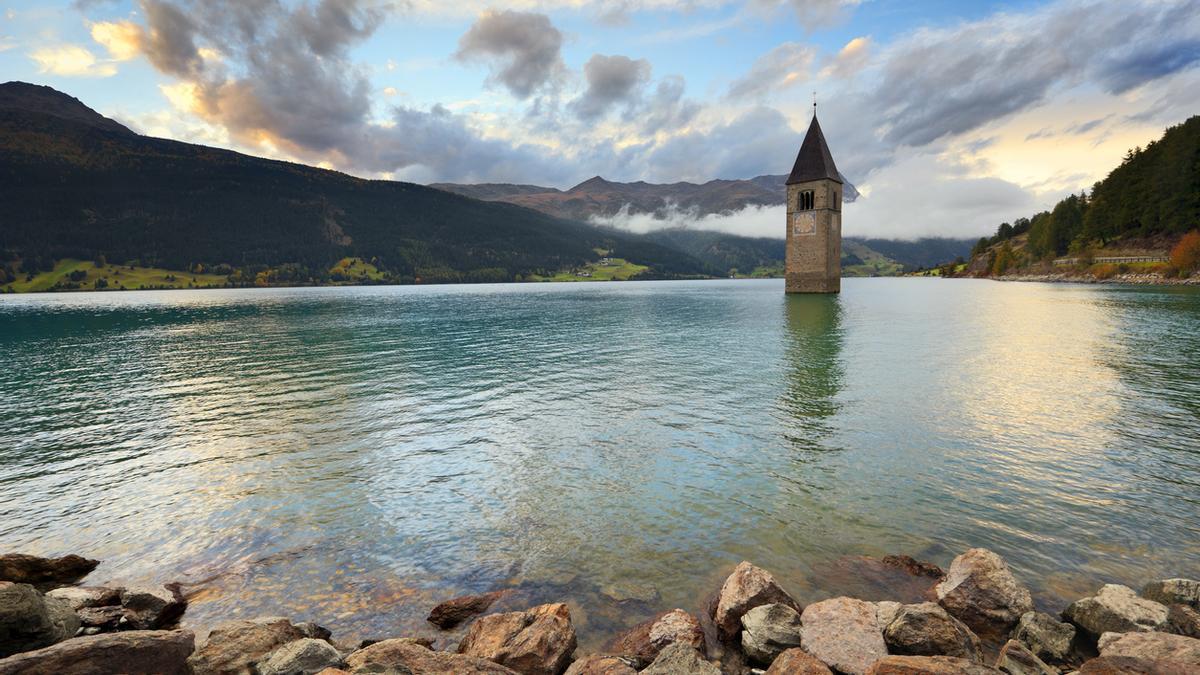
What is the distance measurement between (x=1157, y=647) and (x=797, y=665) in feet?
16.4

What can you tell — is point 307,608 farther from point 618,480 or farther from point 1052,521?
point 1052,521

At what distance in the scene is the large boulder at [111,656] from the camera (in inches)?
286

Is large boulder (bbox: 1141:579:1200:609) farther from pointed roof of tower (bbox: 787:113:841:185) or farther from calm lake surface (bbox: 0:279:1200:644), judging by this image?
pointed roof of tower (bbox: 787:113:841:185)

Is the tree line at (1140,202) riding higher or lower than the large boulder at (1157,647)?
higher

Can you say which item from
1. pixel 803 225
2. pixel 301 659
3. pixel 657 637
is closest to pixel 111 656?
pixel 301 659

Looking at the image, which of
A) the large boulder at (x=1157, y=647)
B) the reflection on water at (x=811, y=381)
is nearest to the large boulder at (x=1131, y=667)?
the large boulder at (x=1157, y=647)

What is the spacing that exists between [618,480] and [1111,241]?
7816 inches

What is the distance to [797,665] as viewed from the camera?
7.80 meters

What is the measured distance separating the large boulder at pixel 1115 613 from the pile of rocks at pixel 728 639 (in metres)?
0.02

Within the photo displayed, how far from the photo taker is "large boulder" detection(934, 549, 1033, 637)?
939 cm

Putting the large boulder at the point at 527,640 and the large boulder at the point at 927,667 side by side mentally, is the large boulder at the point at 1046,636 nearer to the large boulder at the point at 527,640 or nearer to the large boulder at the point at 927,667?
the large boulder at the point at 927,667

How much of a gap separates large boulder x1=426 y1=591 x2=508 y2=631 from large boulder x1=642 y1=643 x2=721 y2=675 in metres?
4.03

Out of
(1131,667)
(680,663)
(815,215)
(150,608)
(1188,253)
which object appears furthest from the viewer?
(815,215)

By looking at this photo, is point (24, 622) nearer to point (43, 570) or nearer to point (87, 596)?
point (87, 596)
